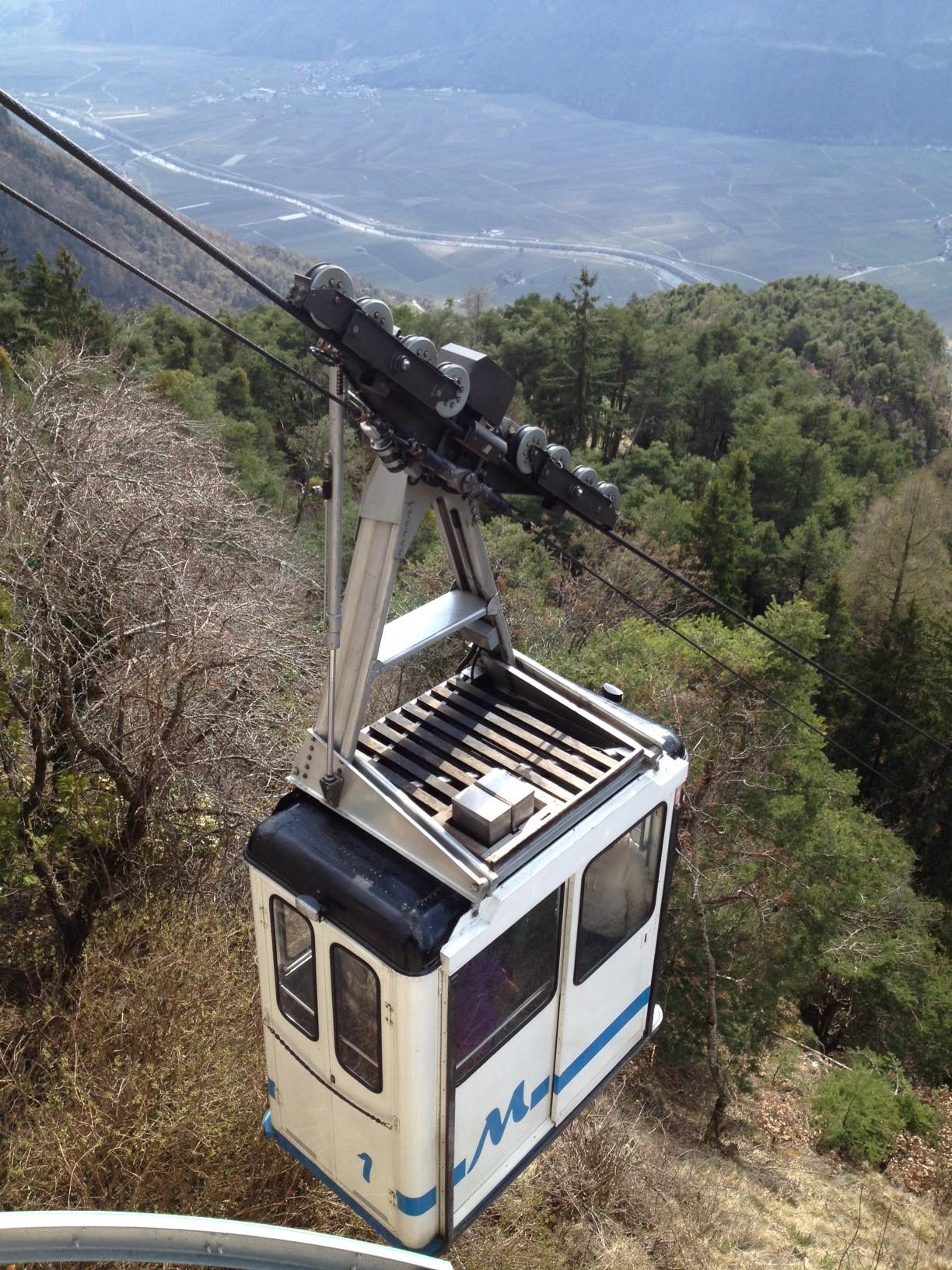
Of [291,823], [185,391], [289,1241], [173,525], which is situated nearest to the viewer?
[289,1241]

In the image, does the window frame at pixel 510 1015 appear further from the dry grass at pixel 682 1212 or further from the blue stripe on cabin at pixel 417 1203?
the dry grass at pixel 682 1212

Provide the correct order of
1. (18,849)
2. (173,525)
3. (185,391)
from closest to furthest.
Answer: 1. (18,849)
2. (173,525)
3. (185,391)

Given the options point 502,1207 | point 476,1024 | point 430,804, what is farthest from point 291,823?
point 502,1207

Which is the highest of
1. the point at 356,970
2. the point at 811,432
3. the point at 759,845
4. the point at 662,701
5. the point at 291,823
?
the point at 291,823

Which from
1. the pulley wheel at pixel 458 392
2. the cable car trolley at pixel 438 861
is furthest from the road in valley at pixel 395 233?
the pulley wheel at pixel 458 392

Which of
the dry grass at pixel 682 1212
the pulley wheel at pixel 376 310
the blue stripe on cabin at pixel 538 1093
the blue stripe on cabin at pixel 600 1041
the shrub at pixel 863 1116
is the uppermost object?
the pulley wheel at pixel 376 310

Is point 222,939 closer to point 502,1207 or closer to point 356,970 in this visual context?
point 502,1207

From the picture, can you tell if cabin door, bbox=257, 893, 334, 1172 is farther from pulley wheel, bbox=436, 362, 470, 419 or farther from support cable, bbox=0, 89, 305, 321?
support cable, bbox=0, 89, 305, 321
